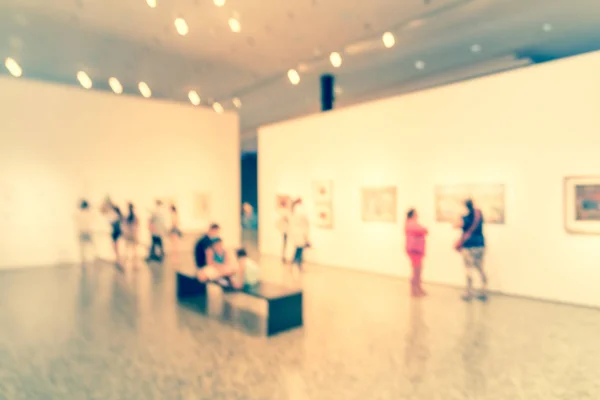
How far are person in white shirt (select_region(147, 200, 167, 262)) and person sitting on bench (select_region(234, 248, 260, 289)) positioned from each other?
22.0ft

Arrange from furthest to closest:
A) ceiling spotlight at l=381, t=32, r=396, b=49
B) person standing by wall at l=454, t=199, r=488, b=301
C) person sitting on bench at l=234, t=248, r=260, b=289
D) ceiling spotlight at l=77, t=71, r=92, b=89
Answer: ceiling spotlight at l=77, t=71, r=92, b=89 < ceiling spotlight at l=381, t=32, r=396, b=49 < person standing by wall at l=454, t=199, r=488, b=301 < person sitting on bench at l=234, t=248, r=260, b=289

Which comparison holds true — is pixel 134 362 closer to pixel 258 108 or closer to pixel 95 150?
pixel 95 150

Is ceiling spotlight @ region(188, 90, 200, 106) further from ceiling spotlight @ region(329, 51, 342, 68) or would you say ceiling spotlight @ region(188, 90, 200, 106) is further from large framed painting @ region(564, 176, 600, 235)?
large framed painting @ region(564, 176, 600, 235)

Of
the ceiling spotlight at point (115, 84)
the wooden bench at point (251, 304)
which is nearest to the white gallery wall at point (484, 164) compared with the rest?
the wooden bench at point (251, 304)

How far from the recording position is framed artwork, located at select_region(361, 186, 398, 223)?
35.8 ft

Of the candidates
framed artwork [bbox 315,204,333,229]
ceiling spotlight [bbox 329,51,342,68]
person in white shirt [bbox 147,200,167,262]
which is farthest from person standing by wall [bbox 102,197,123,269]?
ceiling spotlight [bbox 329,51,342,68]

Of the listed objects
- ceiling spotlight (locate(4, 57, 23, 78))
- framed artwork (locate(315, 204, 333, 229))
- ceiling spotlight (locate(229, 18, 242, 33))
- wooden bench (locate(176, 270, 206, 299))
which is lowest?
wooden bench (locate(176, 270, 206, 299))

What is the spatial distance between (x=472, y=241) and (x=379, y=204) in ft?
11.0

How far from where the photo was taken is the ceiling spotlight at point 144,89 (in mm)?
15103

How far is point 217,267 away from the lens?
7418mm

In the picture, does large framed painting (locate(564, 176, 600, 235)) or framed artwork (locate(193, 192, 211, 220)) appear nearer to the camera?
large framed painting (locate(564, 176, 600, 235))

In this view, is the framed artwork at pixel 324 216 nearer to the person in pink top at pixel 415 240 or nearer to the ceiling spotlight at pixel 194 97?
the person in pink top at pixel 415 240

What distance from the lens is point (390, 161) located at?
36.1 ft

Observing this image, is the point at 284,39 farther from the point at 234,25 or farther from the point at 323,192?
the point at 323,192
